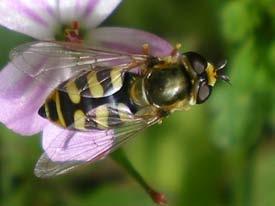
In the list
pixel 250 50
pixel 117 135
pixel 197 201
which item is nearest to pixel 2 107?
pixel 117 135

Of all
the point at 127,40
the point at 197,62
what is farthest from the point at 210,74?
the point at 127,40

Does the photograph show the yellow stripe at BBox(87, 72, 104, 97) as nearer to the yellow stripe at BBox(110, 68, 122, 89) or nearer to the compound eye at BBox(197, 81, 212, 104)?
the yellow stripe at BBox(110, 68, 122, 89)

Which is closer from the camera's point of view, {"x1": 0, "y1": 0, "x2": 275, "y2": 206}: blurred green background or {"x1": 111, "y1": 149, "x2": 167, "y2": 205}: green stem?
{"x1": 111, "y1": 149, "x2": 167, "y2": 205}: green stem

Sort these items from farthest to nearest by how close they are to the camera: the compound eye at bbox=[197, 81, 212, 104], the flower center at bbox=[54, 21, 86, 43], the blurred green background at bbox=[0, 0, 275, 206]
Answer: the blurred green background at bbox=[0, 0, 275, 206] → the flower center at bbox=[54, 21, 86, 43] → the compound eye at bbox=[197, 81, 212, 104]

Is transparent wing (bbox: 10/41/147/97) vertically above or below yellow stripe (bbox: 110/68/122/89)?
above

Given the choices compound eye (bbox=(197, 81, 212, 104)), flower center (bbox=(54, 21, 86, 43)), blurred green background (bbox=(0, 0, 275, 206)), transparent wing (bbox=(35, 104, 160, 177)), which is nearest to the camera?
transparent wing (bbox=(35, 104, 160, 177))

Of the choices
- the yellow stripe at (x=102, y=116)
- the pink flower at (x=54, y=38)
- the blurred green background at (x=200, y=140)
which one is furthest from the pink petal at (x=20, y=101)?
the blurred green background at (x=200, y=140)

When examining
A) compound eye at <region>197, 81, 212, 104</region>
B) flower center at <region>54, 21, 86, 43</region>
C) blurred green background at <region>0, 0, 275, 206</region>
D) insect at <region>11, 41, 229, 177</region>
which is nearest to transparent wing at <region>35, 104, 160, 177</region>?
insect at <region>11, 41, 229, 177</region>

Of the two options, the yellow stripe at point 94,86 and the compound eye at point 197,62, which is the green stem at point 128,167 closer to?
the yellow stripe at point 94,86
